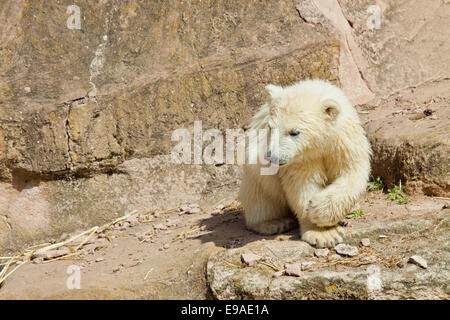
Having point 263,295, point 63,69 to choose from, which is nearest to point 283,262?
point 263,295

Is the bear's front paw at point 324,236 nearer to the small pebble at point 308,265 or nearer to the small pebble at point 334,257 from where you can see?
the small pebble at point 334,257

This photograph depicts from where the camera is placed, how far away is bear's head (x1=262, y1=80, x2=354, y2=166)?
3.97 m

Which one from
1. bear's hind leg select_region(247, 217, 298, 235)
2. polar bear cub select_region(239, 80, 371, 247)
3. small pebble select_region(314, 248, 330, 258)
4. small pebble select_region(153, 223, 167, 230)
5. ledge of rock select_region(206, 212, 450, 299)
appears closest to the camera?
ledge of rock select_region(206, 212, 450, 299)

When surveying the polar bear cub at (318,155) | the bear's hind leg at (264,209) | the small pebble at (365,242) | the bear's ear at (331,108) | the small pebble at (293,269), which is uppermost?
the bear's ear at (331,108)

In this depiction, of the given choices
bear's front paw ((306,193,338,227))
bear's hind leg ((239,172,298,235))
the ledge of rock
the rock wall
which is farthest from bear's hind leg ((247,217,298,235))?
the rock wall

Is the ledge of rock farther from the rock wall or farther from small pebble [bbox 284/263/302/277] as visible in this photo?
the rock wall

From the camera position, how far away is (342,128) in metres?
4.16

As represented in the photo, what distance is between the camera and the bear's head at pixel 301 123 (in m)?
3.97

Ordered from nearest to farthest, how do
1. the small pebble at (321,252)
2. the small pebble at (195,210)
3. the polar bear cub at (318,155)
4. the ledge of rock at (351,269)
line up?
the ledge of rock at (351,269), the polar bear cub at (318,155), the small pebble at (321,252), the small pebble at (195,210)

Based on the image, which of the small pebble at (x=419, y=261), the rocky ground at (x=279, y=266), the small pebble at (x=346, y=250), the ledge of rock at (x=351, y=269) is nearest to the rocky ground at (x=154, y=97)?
the rocky ground at (x=279, y=266)

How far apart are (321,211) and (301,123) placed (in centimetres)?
78

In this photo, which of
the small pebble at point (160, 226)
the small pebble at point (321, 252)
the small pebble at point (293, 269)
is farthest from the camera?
the small pebble at point (160, 226)

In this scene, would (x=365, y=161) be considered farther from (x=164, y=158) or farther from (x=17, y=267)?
(x=17, y=267)

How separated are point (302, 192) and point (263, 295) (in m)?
0.96
